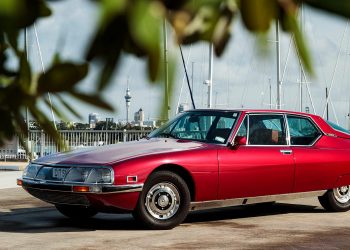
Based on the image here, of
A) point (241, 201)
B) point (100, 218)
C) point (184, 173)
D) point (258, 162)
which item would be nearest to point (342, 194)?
point (258, 162)

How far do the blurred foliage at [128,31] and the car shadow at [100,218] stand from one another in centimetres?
711

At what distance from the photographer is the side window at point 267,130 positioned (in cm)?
865

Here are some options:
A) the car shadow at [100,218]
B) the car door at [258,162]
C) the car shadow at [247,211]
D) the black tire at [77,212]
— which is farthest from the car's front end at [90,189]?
the car shadow at [247,211]

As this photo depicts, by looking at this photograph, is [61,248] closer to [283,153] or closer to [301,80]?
[283,153]

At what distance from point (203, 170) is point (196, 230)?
0.66 meters

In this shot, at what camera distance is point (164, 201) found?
25.8ft

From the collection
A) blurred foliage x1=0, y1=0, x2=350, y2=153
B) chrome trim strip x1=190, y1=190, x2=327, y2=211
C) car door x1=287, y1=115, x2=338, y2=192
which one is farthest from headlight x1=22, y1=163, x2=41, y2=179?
blurred foliage x1=0, y1=0, x2=350, y2=153

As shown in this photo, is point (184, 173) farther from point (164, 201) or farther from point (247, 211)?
point (247, 211)

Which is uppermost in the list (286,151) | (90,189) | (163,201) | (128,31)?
(128,31)

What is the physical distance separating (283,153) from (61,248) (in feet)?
10.4

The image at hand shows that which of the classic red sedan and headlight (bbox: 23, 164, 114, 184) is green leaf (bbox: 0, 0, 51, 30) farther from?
headlight (bbox: 23, 164, 114, 184)

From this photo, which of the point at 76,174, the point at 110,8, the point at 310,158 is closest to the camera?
the point at 110,8

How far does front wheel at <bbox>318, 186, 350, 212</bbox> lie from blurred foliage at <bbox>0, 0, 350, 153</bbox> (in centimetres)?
885

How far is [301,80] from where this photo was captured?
0.83 meters
